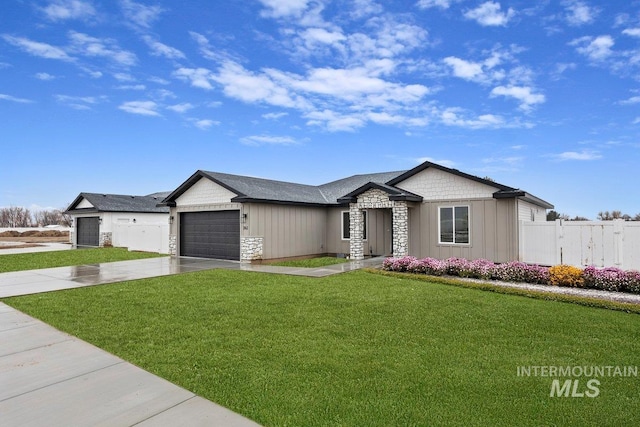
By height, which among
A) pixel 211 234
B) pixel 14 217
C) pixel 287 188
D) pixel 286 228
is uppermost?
pixel 287 188

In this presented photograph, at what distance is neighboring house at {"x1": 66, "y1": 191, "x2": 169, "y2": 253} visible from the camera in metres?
22.8

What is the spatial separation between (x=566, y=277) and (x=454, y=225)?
4897 mm

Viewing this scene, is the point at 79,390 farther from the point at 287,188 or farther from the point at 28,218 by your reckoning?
the point at 28,218

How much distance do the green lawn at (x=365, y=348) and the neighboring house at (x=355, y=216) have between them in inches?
224

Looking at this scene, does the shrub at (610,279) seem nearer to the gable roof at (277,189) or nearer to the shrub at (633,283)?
the shrub at (633,283)

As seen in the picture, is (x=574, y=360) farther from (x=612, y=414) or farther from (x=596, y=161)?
(x=596, y=161)

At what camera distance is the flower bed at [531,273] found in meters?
9.12

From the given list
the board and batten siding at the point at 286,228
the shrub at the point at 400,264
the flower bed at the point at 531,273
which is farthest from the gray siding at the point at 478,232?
the board and batten siding at the point at 286,228

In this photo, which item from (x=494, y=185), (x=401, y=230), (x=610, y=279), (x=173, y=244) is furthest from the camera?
(x=173, y=244)

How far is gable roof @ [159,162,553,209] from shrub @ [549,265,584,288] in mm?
3563

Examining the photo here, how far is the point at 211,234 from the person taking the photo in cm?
1780

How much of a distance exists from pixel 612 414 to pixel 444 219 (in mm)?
11695

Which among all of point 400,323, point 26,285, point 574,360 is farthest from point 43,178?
point 574,360

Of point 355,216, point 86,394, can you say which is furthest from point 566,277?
point 86,394
